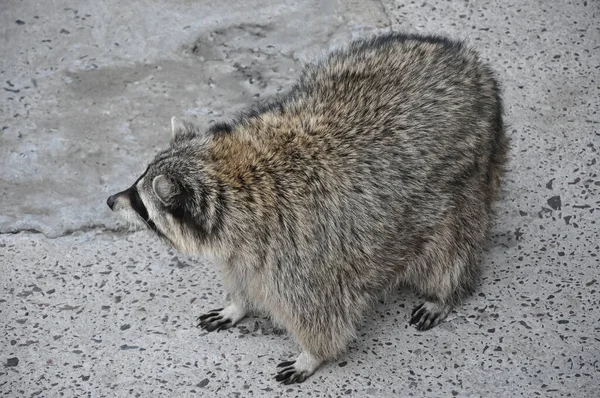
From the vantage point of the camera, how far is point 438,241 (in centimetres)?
277

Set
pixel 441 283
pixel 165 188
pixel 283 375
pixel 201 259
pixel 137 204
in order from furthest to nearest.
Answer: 1. pixel 201 259
2. pixel 441 283
3. pixel 283 375
4. pixel 137 204
5. pixel 165 188

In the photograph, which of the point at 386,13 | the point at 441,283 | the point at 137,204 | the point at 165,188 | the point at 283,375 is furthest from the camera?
the point at 386,13

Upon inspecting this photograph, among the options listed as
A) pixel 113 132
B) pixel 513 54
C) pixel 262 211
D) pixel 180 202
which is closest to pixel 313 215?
pixel 262 211

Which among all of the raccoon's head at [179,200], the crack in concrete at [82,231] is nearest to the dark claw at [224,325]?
the raccoon's head at [179,200]

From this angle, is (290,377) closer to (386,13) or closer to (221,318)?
(221,318)

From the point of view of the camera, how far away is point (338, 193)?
258 cm

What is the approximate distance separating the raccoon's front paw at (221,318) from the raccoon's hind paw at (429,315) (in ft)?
1.84

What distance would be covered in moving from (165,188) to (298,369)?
710 millimetres

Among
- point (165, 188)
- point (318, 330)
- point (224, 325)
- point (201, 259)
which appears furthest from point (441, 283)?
point (165, 188)

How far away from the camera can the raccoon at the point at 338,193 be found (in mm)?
2525

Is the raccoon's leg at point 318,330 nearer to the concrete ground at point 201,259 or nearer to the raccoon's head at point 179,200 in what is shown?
the concrete ground at point 201,259

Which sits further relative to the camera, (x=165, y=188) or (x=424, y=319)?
(x=424, y=319)

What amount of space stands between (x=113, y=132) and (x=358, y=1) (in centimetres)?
130

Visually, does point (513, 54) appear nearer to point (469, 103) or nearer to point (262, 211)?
point (469, 103)
